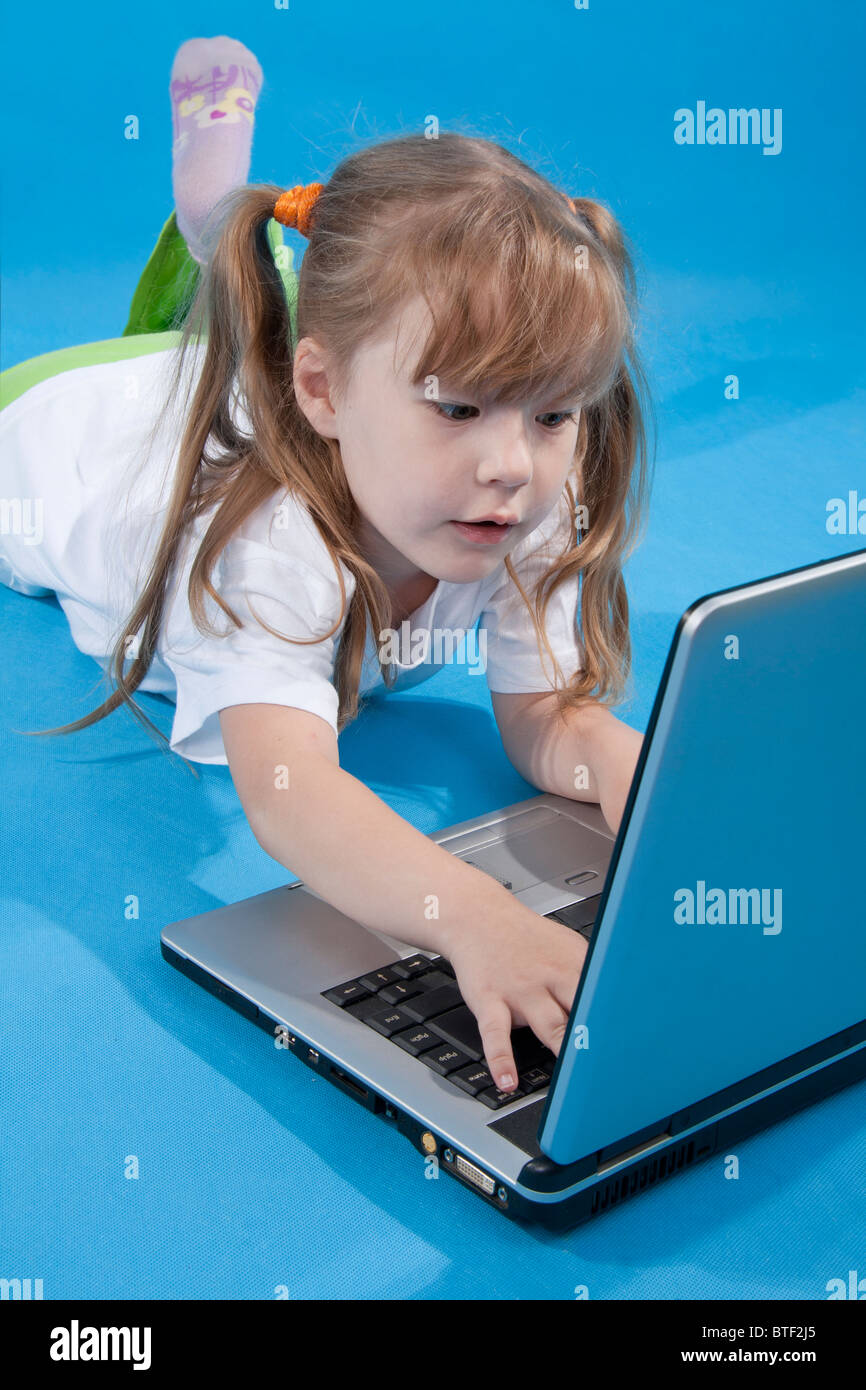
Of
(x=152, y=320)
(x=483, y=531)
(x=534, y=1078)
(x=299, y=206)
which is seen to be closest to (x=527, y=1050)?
(x=534, y=1078)

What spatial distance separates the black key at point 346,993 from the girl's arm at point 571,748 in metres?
0.25

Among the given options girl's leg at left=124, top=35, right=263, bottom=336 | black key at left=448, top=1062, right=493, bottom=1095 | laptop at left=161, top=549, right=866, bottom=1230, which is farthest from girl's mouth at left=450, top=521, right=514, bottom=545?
girl's leg at left=124, top=35, right=263, bottom=336

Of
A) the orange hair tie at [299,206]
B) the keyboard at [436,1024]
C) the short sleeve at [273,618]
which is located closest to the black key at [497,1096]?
the keyboard at [436,1024]

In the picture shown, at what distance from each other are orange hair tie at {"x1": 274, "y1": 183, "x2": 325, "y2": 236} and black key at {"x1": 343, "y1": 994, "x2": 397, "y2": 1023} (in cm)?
52

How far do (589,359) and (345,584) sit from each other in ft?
0.77

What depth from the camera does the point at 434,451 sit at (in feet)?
2.91

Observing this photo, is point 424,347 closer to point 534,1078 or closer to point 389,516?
point 389,516

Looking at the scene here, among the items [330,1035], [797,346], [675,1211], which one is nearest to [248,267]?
[330,1035]

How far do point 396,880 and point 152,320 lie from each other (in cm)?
105

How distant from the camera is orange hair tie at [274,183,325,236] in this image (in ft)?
3.32

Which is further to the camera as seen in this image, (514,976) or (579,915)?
(579,915)

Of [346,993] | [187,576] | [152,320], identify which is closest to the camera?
[346,993]

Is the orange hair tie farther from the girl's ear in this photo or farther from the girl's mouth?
the girl's mouth

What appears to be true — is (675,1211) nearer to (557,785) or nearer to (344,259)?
(557,785)
